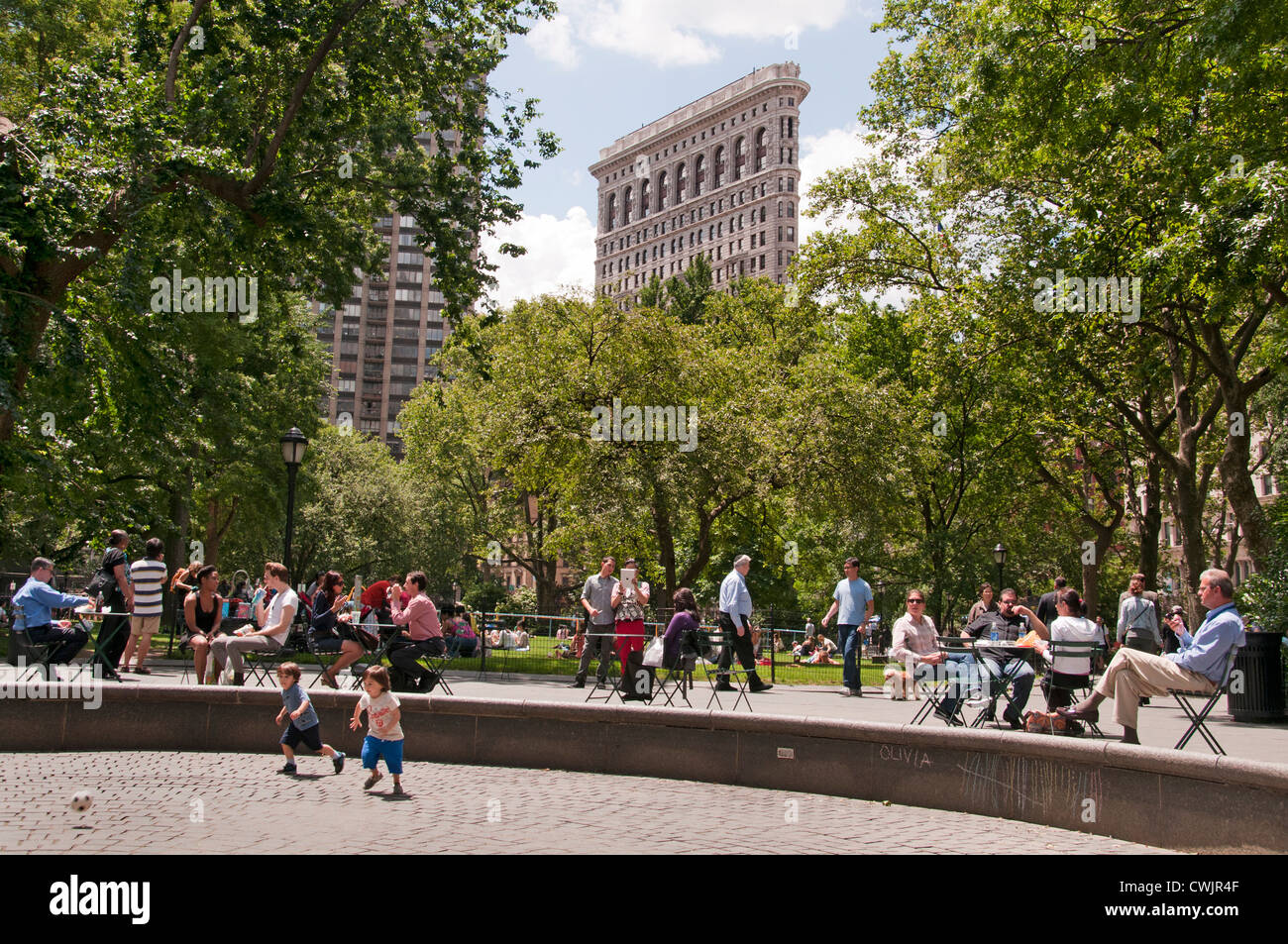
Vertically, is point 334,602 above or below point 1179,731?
above

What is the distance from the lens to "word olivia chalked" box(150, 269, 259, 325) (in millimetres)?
21625

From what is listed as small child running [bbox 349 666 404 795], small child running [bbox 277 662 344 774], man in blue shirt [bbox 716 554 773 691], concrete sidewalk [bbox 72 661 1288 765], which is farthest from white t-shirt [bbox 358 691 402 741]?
man in blue shirt [bbox 716 554 773 691]

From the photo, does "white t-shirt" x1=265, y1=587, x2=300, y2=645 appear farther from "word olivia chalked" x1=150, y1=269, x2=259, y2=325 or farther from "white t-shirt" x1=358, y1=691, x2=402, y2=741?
"word olivia chalked" x1=150, y1=269, x2=259, y2=325

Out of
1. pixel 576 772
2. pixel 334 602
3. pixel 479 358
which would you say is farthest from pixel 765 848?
pixel 479 358

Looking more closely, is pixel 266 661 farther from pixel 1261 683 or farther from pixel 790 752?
pixel 1261 683

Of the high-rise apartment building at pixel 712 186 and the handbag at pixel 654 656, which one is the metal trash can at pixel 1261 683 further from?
the high-rise apartment building at pixel 712 186

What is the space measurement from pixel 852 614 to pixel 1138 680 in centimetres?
647

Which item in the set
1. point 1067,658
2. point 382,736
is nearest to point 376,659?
point 382,736

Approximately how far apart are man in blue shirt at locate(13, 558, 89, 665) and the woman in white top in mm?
10482

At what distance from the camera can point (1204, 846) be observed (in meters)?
6.62

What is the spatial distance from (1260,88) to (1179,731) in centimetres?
920

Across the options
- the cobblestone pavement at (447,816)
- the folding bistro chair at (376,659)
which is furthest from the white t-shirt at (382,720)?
the folding bistro chair at (376,659)

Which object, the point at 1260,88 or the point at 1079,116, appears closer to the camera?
the point at 1260,88

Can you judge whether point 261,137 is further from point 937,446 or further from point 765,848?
point 937,446
